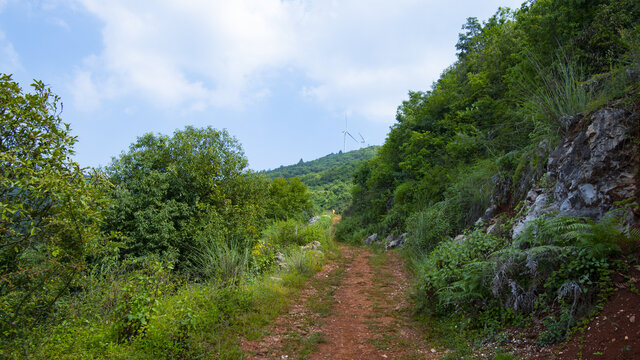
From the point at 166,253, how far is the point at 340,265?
5440 mm

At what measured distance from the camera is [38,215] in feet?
11.8

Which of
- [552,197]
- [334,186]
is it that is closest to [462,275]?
[552,197]

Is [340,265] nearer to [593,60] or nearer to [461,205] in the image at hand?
[461,205]

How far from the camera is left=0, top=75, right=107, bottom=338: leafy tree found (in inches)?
135

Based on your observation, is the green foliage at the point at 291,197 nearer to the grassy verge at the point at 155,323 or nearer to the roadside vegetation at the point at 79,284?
the roadside vegetation at the point at 79,284

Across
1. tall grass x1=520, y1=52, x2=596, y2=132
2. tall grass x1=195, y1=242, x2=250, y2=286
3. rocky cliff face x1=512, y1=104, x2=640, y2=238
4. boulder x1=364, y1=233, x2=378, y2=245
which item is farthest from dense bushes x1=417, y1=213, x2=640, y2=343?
boulder x1=364, y1=233, x2=378, y2=245

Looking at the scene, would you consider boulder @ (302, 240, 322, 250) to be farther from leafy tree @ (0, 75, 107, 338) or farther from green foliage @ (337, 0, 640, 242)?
leafy tree @ (0, 75, 107, 338)

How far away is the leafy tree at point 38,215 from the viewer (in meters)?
3.42

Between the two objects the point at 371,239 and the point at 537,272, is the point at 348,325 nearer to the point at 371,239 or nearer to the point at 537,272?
the point at 537,272

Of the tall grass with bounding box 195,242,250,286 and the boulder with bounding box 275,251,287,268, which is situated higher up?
the tall grass with bounding box 195,242,250,286

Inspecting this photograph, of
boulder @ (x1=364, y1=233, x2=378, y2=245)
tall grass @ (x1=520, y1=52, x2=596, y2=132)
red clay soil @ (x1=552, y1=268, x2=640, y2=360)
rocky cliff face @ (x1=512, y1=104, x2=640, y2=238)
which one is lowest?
boulder @ (x1=364, y1=233, x2=378, y2=245)

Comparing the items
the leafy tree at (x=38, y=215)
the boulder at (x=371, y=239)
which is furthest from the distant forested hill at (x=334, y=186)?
the leafy tree at (x=38, y=215)

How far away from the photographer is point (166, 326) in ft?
13.7

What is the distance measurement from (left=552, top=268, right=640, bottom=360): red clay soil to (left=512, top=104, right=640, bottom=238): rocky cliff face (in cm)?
94
